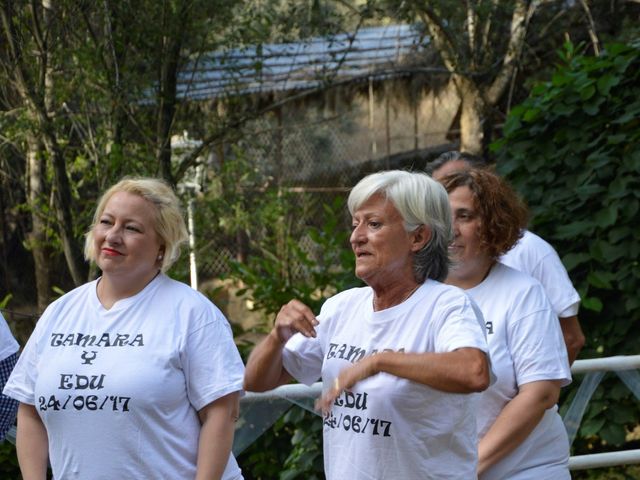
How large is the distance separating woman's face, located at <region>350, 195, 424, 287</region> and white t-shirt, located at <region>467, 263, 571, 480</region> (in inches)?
25.0

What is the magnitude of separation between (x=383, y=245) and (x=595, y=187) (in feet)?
10.7

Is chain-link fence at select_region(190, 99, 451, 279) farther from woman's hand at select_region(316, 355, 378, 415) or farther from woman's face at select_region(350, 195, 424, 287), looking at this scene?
woman's hand at select_region(316, 355, 378, 415)

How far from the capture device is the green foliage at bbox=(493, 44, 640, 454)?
5.88 m

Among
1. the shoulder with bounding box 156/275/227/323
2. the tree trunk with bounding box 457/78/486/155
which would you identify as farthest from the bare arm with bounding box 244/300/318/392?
the tree trunk with bounding box 457/78/486/155

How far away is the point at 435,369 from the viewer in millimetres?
2715

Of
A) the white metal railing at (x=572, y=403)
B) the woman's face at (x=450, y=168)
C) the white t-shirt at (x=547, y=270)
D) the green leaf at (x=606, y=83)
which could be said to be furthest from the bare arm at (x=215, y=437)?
the green leaf at (x=606, y=83)

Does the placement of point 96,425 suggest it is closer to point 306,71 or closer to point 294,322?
point 294,322

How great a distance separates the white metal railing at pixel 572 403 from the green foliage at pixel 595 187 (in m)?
0.33

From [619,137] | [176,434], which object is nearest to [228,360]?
[176,434]

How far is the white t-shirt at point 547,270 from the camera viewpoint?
162 inches

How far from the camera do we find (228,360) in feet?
11.0

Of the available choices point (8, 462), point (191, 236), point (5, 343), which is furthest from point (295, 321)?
point (191, 236)

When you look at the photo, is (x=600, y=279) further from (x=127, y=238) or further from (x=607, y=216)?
(x=127, y=238)

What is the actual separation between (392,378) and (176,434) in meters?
0.75
